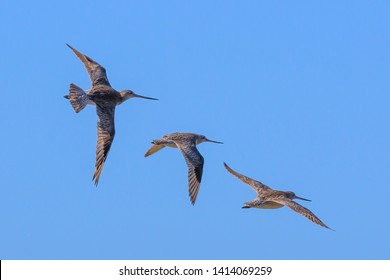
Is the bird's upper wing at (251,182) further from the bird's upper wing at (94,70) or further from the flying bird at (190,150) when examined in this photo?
the bird's upper wing at (94,70)

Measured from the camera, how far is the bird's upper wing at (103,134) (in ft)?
59.4

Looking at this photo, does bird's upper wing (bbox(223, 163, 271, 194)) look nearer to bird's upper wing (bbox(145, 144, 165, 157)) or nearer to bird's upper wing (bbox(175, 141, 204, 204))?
bird's upper wing (bbox(175, 141, 204, 204))

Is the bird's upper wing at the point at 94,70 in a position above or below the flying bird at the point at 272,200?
above

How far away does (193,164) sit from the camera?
1852 centimetres

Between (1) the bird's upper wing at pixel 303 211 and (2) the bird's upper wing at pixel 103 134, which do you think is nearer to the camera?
(1) the bird's upper wing at pixel 303 211

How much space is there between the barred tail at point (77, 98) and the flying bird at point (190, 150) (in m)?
1.80

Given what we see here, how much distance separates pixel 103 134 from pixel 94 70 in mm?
2485

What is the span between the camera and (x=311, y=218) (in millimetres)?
Answer: 16188

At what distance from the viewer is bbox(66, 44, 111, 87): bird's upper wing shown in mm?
Result: 20328

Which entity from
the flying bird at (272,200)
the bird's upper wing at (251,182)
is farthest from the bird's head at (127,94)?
the flying bird at (272,200)

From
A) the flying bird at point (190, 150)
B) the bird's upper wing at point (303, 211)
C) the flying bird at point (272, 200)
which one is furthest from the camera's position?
the flying bird at point (190, 150)

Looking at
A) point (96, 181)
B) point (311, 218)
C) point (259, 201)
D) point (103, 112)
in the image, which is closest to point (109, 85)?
point (103, 112)

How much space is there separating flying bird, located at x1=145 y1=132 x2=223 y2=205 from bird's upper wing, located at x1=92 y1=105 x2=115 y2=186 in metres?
1.09
